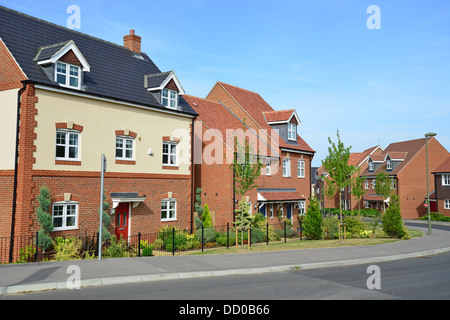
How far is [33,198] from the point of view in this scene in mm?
16750

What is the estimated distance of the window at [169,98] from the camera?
23344mm

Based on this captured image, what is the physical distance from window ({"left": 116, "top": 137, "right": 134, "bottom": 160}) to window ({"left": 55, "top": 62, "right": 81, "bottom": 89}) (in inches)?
143

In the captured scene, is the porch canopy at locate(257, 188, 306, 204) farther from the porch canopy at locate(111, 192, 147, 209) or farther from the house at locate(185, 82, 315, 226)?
the porch canopy at locate(111, 192, 147, 209)

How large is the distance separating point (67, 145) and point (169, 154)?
21.7 feet

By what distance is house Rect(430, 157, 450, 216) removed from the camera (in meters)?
48.4

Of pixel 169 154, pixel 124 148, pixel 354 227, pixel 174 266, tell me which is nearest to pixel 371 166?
pixel 354 227

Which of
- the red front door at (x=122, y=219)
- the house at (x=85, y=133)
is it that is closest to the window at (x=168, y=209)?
the house at (x=85, y=133)

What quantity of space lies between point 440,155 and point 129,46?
46.5m

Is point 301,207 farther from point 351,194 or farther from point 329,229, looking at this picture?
point 351,194

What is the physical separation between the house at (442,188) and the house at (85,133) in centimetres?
3806

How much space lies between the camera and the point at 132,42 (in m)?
26.5

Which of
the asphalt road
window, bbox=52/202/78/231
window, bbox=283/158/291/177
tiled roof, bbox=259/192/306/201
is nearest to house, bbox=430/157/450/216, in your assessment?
tiled roof, bbox=259/192/306/201

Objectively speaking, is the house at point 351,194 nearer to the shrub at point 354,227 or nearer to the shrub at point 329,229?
the shrub at point 354,227
